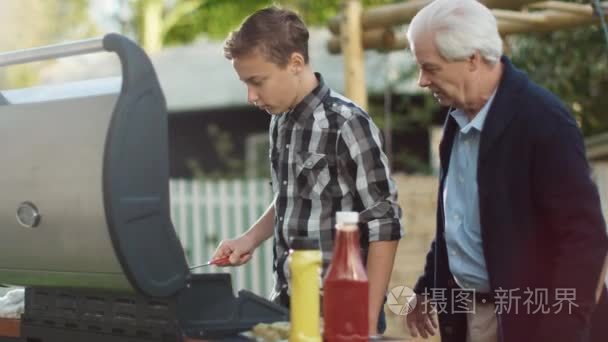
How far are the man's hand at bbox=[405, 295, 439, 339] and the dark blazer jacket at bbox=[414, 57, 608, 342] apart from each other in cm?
31

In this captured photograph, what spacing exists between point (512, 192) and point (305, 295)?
0.66m

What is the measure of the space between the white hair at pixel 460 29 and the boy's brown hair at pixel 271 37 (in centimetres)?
27

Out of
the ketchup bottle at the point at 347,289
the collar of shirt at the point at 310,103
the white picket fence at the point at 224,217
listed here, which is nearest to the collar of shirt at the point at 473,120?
the collar of shirt at the point at 310,103

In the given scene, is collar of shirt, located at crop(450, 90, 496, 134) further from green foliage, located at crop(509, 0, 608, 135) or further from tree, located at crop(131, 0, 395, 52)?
tree, located at crop(131, 0, 395, 52)

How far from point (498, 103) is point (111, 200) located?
0.88 meters

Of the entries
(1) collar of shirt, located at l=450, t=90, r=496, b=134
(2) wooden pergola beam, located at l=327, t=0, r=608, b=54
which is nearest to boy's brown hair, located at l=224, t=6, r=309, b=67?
(1) collar of shirt, located at l=450, t=90, r=496, b=134

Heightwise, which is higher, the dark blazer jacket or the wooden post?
the wooden post

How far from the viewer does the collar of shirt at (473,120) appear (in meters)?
2.32

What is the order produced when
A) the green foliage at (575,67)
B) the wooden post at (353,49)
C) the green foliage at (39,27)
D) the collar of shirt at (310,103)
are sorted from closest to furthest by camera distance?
the collar of shirt at (310,103)
the wooden post at (353,49)
the green foliage at (575,67)
the green foliage at (39,27)

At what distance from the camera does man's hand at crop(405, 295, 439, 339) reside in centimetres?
262

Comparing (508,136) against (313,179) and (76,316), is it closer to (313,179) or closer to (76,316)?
(313,179)

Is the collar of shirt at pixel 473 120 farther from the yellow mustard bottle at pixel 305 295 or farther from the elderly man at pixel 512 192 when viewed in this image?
the yellow mustard bottle at pixel 305 295

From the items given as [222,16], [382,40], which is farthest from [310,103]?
[222,16]

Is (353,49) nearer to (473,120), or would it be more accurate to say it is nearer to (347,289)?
(473,120)
